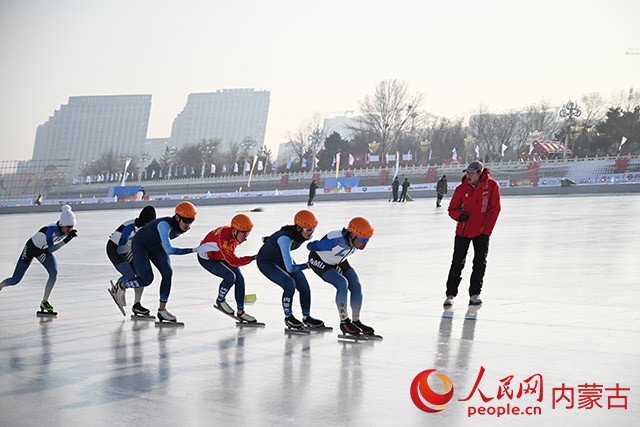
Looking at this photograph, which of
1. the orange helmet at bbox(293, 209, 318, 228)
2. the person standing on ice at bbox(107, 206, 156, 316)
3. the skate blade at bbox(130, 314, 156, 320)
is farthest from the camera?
the person standing on ice at bbox(107, 206, 156, 316)

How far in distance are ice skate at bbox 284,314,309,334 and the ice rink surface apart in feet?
0.51

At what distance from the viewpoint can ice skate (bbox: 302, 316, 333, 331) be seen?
30.6 ft

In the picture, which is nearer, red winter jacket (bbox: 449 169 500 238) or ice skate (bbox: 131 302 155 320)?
ice skate (bbox: 131 302 155 320)

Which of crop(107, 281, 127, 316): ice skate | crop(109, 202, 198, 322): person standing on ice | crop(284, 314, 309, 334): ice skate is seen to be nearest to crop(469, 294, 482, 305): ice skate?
crop(284, 314, 309, 334): ice skate

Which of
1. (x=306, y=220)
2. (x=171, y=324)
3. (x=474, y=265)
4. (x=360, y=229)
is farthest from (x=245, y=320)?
(x=474, y=265)

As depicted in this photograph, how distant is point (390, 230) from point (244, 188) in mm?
70306

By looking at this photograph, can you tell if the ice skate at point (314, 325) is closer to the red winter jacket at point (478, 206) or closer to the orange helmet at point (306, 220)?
the orange helmet at point (306, 220)

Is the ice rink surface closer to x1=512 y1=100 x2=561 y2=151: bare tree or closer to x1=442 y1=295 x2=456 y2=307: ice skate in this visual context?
x1=442 y1=295 x2=456 y2=307: ice skate

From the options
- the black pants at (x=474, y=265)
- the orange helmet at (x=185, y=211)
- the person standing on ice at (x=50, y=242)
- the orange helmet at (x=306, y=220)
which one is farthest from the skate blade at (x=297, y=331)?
the person standing on ice at (x=50, y=242)

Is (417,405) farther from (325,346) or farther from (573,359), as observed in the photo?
(325,346)

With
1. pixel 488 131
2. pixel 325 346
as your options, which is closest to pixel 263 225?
pixel 325 346

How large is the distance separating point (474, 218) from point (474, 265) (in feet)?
1.89

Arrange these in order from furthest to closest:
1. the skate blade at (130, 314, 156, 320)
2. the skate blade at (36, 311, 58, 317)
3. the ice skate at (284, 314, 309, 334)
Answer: the skate blade at (36, 311, 58, 317), the skate blade at (130, 314, 156, 320), the ice skate at (284, 314, 309, 334)

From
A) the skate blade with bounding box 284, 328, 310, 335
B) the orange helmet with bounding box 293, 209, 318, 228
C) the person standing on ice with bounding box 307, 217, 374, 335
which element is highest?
Answer: the orange helmet with bounding box 293, 209, 318, 228
